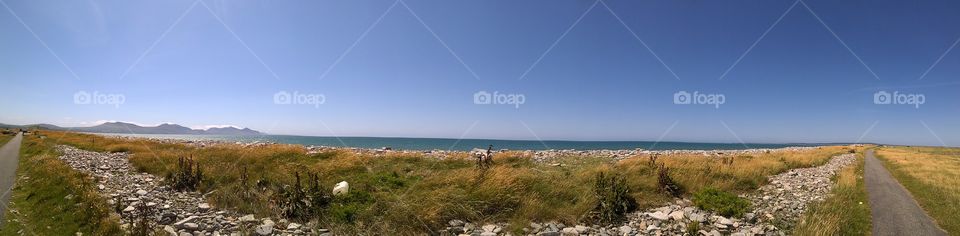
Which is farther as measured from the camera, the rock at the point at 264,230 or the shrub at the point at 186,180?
the shrub at the point at 186,180

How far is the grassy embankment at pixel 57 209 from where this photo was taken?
8.71 meters

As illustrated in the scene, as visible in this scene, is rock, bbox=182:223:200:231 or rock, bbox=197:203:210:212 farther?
rock, bbox=197:203:210:212

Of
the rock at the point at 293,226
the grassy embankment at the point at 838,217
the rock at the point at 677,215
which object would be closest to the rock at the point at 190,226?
the rock at the point at 293,226

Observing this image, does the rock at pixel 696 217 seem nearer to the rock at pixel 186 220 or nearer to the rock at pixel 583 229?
the rock at pixel 583 229

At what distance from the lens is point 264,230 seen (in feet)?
29.9

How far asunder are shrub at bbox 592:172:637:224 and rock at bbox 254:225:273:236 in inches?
315

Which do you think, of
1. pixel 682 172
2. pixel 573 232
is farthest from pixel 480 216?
pixel 682 172

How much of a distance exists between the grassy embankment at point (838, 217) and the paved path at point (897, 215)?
24cm

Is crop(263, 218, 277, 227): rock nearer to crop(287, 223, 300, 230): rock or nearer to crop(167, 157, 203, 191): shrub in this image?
crop(287, 223, 300, 230): rock

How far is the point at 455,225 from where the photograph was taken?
994 centimetres

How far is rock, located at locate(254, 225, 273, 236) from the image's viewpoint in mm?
8953

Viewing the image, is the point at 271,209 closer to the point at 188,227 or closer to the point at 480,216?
the point at 188,227

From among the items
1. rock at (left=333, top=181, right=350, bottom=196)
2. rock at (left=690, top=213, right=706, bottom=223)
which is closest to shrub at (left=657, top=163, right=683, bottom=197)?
rock at (left=690, top=213, right=706, bottom=223)

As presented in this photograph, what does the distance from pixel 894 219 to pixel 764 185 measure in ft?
19.1
